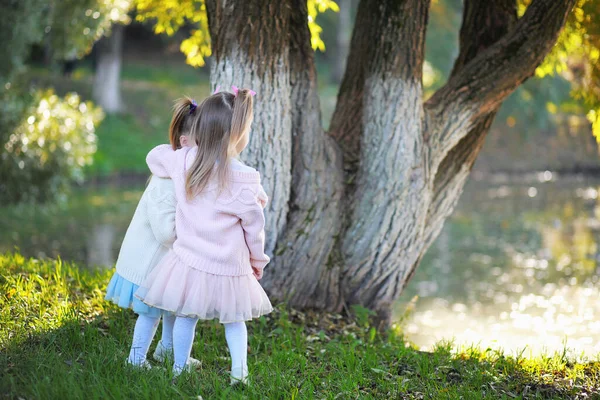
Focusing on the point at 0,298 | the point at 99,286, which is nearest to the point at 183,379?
the point at 0,298

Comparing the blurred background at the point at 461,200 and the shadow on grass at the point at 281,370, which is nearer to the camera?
the shadow on grass at the point at 281,370

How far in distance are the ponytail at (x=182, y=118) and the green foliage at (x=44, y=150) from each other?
792 centimetres

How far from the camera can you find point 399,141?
5.82 m

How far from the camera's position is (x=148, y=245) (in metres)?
4.07

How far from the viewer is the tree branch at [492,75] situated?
5.80 m

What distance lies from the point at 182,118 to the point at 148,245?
763mm

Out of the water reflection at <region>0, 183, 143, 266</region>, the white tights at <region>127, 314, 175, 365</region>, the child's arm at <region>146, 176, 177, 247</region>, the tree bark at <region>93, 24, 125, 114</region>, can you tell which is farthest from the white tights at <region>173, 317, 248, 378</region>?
the tree bark at <region>93, 24, 125, 114</region>

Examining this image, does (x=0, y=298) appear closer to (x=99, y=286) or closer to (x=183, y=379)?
(x=99, y=286)

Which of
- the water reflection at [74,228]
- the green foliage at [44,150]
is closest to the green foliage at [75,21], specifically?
the green foliage at [44,150]

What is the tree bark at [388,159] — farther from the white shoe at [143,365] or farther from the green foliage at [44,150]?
the green foliage at [44,150]

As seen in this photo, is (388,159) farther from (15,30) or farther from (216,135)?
(15,30)

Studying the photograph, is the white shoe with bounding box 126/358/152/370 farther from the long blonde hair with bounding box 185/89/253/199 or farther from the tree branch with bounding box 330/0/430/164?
the tree branch with bounding box 330/0/430/164

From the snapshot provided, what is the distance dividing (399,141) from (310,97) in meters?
0.82

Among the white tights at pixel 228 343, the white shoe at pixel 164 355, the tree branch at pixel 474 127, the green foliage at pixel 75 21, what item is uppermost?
the green foliage at pixel 75 21
